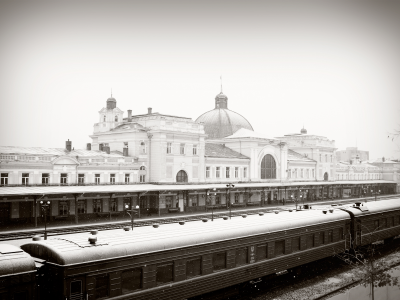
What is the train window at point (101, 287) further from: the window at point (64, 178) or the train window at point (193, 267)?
the window at point (64, 178)

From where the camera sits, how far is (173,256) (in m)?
13.2

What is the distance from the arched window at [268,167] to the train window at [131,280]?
1959 inches

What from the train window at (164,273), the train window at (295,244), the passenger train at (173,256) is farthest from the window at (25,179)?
the train window at (164,273)

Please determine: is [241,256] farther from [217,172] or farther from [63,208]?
[217,172]

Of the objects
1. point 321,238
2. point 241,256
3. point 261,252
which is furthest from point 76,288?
point 321,238

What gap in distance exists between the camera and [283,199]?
177 feet

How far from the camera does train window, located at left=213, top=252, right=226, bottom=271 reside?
575 inches

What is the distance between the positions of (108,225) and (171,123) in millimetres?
18375

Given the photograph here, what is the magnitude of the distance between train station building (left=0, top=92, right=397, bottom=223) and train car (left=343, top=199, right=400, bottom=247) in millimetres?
18719

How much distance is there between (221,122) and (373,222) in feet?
166

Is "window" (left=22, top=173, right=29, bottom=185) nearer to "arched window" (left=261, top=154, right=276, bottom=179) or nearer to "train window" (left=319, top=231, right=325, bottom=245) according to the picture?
"train window" (left=319, top=231, right=325, bottom=245)

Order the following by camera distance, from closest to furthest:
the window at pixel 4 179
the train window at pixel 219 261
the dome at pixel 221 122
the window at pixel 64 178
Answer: the train window at pixel 219 261 → the window at pixel 4 179 → the window at pixel 64 178 → the dome at pixel 221 122

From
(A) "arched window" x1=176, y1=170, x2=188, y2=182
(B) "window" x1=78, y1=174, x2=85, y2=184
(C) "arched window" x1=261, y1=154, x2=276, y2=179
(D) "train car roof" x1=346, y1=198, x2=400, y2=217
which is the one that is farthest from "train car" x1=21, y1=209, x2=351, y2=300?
(C) "arched window" x1=261, y1=154, x2=276, y2=179

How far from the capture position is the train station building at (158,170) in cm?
3581
